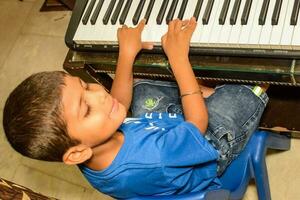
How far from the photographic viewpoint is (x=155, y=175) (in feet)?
4.09

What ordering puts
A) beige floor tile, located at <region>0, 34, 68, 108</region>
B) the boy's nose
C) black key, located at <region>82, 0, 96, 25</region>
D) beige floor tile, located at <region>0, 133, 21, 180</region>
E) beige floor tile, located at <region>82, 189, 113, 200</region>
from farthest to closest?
beige floor tile, located at <region>0, 34, 68, 108</region>
beige floor tile, located at <region>0, 133, 21, 180</region>
beige floor tile, located at <region>82, 189, 113, 200</region>
black key, located at <region>82, 0, 96, 25</region>
the boy's nose

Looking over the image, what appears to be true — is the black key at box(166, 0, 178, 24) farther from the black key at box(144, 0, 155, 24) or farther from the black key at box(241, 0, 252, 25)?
the black key at box(241, 0, 252, 25)

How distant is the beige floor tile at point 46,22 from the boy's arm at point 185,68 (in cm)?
144

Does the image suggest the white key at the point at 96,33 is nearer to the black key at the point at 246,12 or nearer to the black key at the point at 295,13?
the black key at the point at 246,12

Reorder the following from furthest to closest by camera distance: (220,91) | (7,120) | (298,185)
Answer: (298,185), (220,91), (7,120)

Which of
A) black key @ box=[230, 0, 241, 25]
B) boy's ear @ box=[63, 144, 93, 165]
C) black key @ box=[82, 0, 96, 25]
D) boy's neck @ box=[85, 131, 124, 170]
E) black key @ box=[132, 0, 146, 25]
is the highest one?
black key @ box=[230, 0, 241, 25]

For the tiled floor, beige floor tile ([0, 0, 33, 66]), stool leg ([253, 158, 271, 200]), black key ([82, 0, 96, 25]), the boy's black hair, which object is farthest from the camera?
beige floor tile ([0, 0, 33, 66])

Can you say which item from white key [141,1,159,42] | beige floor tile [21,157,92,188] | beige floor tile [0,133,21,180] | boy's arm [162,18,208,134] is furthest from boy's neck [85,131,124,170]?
beige floor tile [0,133,21,180]

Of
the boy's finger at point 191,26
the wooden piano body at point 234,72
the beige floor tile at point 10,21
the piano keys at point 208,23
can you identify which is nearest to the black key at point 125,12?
the piano keys at point 208,23

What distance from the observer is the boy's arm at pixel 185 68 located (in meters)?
1.38

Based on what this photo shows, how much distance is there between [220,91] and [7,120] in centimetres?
64

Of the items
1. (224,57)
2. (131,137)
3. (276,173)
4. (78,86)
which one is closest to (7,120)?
(78,86)

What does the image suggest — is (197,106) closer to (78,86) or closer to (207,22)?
(207,22)

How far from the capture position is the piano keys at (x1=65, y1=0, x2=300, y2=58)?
4.19 feet
